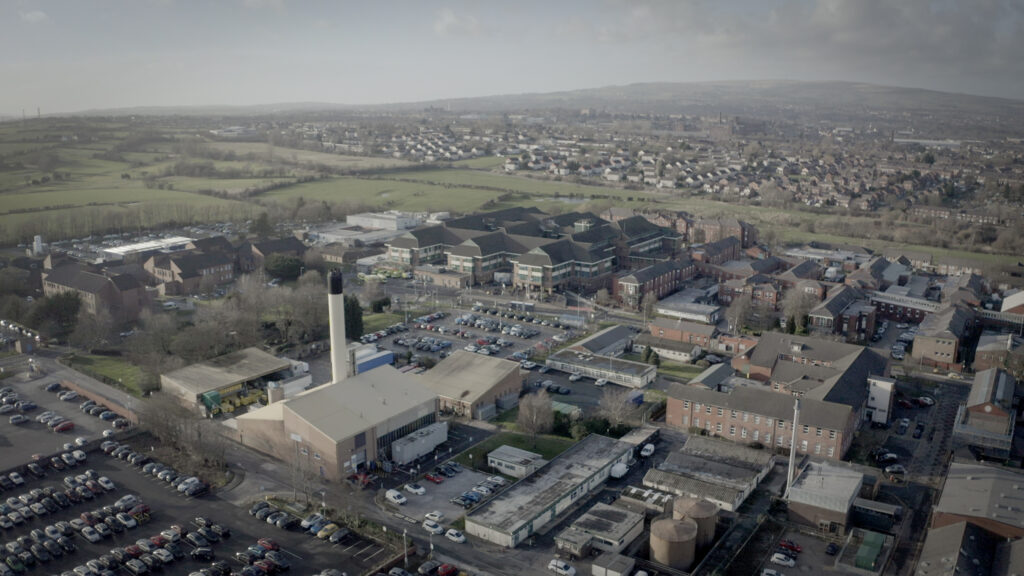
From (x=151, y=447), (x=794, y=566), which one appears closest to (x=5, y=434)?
(x=151, y=447)

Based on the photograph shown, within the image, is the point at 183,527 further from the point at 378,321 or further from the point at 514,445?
the point at 378,321

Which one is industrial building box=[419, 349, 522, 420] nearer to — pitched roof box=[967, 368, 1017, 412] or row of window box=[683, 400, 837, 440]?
row of window box=[683, 400, 837, 440]

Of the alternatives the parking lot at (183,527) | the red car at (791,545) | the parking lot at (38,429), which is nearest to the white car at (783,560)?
the red car at (791,545)

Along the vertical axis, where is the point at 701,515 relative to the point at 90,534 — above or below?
above

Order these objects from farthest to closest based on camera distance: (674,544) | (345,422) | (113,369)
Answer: (113,369) < (345,422) < (674,544)

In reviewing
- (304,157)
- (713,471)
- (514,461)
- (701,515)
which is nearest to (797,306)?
(713,471)

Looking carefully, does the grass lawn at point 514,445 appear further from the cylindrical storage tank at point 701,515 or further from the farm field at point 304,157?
the farm field at point 304,157

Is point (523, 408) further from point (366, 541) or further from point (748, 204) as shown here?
point (748, 204)
